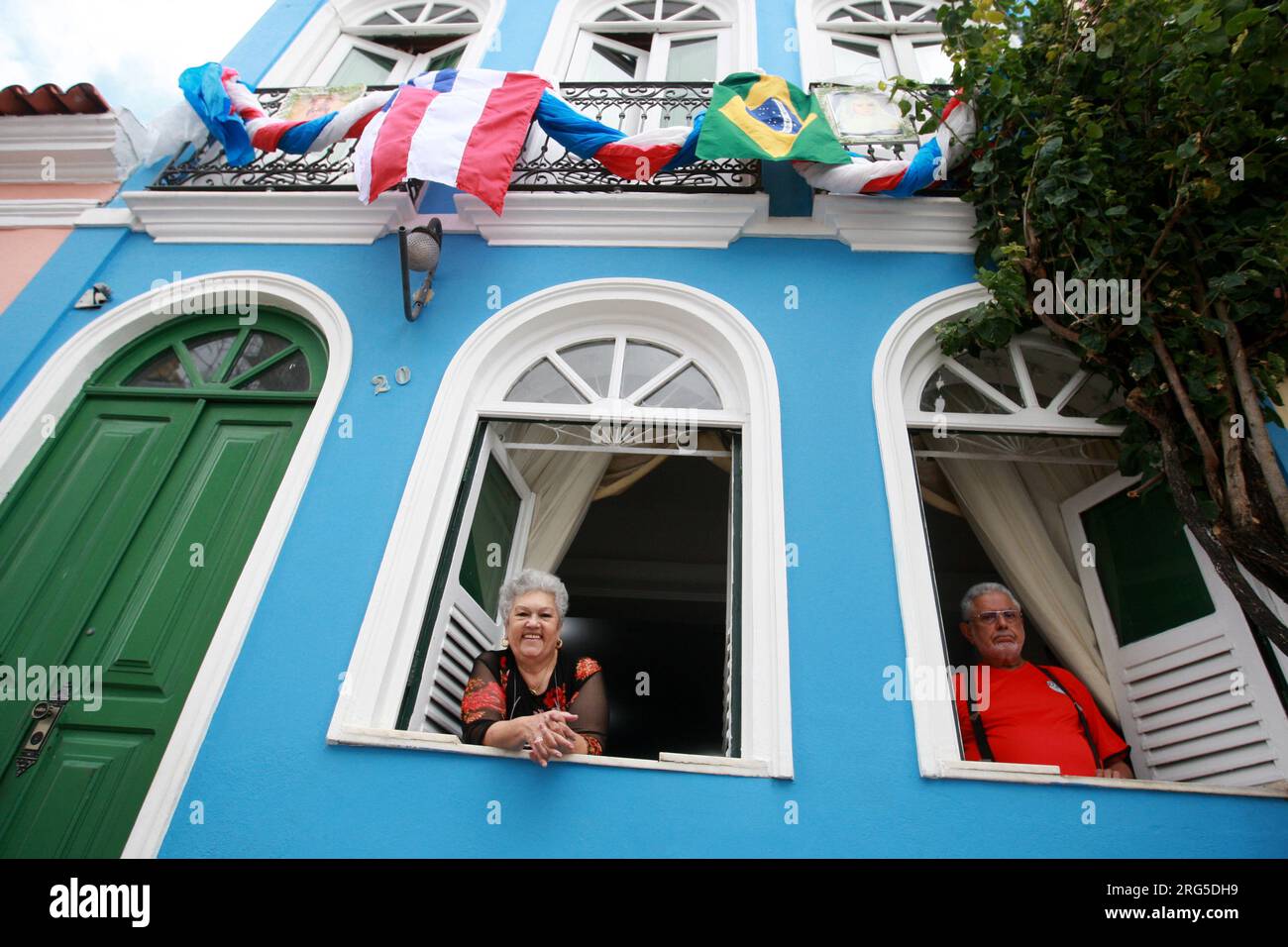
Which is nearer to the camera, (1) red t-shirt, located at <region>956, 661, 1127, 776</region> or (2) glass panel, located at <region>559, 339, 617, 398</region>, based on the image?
(1) red t-shirt, located at <region>956, 661, 1127, 776</region>

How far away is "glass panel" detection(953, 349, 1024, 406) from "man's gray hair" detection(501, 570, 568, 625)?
2.59 meters

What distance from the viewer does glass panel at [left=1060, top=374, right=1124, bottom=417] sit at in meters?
3.85

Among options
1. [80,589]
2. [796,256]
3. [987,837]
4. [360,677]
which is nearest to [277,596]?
[360,677]

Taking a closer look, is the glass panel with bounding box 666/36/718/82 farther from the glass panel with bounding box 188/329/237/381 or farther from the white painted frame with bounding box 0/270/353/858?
the glass panel with bounding box 188/329/237/381

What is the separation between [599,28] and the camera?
20.7 feet

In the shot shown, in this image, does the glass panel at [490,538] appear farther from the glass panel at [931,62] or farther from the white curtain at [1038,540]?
the glass panel at [931,62]

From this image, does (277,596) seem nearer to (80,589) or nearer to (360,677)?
(360,677)

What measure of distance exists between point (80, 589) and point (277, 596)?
1.12 metres

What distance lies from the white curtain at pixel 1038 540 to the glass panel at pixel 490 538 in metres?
2.58

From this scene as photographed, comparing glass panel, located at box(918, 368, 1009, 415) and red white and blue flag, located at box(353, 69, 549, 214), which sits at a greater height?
red white and blue flag, located at box(353, 69, 549, 214)

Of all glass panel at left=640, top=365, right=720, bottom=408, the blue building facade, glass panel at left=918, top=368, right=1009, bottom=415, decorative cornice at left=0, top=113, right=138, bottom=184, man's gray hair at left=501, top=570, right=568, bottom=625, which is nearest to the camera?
the blue building facade

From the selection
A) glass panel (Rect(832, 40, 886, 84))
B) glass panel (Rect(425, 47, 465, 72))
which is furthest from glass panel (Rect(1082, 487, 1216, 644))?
glass panel (Rect(425, 47, 465, 72))

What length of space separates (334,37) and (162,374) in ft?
13.3

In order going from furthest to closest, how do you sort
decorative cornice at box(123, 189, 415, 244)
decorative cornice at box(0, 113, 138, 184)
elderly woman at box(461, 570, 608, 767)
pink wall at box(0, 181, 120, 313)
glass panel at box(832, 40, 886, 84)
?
glass panel at box(832, 40, 886, 84) < decorative cornice at box(0, 113, 138, 184) < pink wall at box(0, 181, 120, 313) < decorative cornice at box(123, 189, 415, 244) < elderly woman at box(461, 570, 608, 767)
